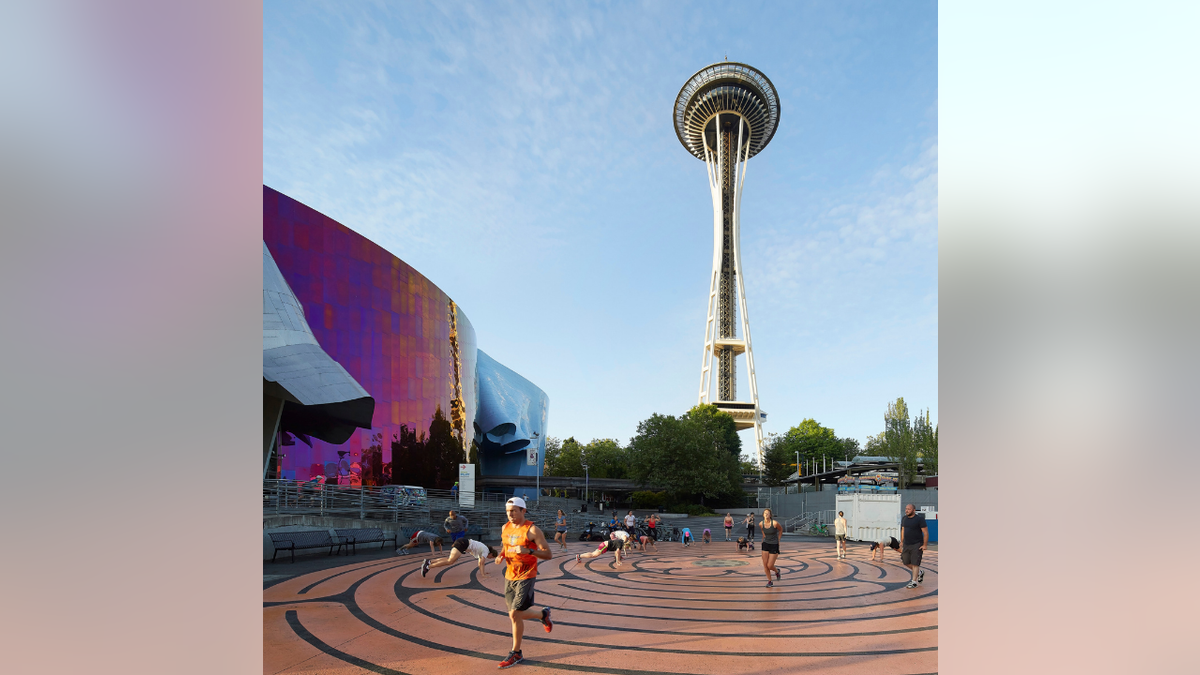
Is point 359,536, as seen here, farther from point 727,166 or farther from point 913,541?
point 727,166

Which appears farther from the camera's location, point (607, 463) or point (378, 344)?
point (607, 463)

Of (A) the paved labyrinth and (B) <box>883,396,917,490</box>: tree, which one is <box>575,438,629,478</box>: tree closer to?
(B) <box>883,396,917,490</box>: tree

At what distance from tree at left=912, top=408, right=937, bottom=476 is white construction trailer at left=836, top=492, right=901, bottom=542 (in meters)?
32.9

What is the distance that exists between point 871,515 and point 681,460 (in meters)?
28.7

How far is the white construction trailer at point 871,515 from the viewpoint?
2238 cm

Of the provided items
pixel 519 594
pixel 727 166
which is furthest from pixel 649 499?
pixel 727 166

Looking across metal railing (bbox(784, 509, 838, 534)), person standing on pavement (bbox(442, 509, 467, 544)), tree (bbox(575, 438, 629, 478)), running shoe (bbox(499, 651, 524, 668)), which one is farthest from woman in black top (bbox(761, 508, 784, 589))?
tree (bbox(575, 438, 629, 478))

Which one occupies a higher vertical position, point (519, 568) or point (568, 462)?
point (519, 568)

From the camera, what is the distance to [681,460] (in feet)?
169

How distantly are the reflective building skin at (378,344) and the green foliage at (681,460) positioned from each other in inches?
592
